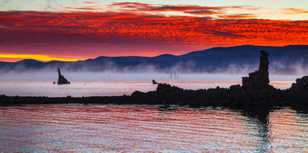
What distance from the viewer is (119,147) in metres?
57.5

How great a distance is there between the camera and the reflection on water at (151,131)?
2251 inches

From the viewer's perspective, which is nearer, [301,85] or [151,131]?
[151,131]

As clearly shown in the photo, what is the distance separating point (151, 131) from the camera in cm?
6975

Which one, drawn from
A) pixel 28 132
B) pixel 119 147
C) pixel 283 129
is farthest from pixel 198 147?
pixel 28 132

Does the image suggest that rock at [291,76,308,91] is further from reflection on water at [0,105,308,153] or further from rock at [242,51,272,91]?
reflection on water at [0,105,308,153]

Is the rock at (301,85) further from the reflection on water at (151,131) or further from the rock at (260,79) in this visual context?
the reflection on water at (151,131)

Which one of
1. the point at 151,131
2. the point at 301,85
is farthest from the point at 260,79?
the point at 151,131

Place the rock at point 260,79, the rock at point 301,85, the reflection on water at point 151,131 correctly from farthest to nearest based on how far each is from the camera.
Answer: the rock at point 260,79
the rock at point 301,85
the reflection on water at point 151,131

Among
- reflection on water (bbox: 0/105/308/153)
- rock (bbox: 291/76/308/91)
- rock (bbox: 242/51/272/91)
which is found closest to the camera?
reflection on water (bbox: 0/105/308/153)

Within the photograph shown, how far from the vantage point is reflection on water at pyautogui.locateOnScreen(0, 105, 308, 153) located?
2251 inches

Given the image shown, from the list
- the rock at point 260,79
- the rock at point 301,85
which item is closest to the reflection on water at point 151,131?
the rock at point 301,85

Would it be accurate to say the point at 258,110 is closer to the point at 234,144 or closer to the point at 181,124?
the point at 181,124

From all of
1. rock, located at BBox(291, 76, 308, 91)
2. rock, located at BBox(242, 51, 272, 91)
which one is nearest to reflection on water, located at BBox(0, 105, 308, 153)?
rock, located at BBox(291, 76, 308, 91)

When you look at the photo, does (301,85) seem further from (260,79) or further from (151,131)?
(151,131)
